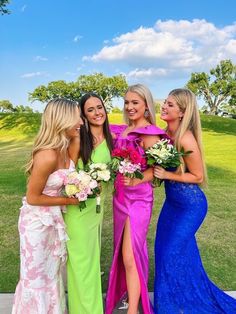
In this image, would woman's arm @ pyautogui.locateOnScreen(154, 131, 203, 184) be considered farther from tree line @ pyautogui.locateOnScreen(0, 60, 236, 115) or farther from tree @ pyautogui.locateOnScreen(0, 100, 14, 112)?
tree @ pyautogui.locateOnScreen(0, 100, 14, 112)

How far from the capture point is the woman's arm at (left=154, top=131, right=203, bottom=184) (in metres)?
3.49

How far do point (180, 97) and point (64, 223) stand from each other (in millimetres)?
1632

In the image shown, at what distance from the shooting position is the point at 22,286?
325 centimetres

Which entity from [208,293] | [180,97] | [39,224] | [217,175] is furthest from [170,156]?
[217,175]

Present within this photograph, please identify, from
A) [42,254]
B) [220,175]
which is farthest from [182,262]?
[220,175]

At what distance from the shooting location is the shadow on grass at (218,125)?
31.4 meters

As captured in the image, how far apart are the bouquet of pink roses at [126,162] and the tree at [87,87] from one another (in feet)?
186

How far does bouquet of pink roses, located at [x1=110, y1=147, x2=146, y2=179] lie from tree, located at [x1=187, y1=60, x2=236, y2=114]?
4529 cm

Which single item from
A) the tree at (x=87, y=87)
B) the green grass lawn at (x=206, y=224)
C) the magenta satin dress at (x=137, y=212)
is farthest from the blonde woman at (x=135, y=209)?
the tree at (x=87, y=87)

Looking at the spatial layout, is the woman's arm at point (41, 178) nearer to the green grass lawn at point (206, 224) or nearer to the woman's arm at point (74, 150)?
the woman's arm at point (74, 150)

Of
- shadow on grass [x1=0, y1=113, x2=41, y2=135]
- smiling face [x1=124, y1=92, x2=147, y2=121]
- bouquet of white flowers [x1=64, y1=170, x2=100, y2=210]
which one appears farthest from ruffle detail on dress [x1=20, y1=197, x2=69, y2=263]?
shadow on grass [x1=0, y1=113, x2=41, y2=135]

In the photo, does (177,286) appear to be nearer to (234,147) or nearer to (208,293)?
(208,293)

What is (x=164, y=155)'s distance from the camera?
127 inches

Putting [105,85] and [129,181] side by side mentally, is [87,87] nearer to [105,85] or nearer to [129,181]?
[105,85]
